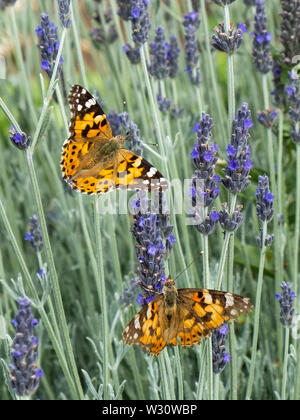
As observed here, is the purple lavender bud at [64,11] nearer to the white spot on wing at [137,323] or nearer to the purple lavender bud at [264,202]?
the purple lavender bud at [264,202]

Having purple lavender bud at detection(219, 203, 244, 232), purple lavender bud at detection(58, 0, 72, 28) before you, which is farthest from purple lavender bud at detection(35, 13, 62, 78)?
purple lavender bud at detection(219, 203, 244, 232)

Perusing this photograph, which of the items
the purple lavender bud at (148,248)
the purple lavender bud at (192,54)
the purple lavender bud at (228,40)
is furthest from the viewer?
the purple lavender bud at (192,54)

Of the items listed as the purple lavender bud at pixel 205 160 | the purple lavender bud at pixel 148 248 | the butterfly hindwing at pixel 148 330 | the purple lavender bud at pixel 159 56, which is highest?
the purple lavender bud at pixel 159 56

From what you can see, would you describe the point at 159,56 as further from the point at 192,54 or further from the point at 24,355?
the point at 24,355

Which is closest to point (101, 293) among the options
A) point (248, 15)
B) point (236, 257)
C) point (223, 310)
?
point (223, 310)

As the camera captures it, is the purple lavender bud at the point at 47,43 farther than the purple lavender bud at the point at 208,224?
Yes

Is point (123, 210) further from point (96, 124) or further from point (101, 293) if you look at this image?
point (101, 293)

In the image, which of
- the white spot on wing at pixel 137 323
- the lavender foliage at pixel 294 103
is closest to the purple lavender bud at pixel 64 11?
the lavender foliage at pixel 294 103

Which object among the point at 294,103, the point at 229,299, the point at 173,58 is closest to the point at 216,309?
the point at 229,299
